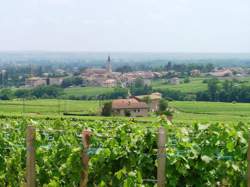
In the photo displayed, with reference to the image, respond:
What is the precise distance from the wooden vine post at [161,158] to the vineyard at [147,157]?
1.7 inches

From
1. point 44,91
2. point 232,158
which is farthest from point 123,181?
point 44,91

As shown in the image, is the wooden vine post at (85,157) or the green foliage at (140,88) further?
the green foliage at (140,88)

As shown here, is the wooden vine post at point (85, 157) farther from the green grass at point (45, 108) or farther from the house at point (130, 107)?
the house at point (130, 107)

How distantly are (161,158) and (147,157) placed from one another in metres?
0.50

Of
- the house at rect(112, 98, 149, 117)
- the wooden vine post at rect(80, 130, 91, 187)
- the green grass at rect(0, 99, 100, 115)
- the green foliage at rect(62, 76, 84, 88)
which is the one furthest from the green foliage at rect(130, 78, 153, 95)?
the wooden vine post at rect(80, 130, 91, 187)

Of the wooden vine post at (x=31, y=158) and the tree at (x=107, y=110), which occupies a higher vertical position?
the wooden vine post at (x=31, y=158)

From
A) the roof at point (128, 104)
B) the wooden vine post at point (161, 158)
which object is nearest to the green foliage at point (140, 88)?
the roof at point (128, 104)

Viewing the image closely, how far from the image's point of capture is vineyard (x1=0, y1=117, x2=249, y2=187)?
20.9 feet

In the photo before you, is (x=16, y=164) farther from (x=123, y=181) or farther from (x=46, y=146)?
(x=123, y=181)

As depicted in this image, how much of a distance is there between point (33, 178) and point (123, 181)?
4.35 feet

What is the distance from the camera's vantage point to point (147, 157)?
6859 millimetres

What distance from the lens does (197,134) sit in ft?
21.9

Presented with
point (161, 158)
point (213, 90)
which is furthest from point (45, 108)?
point (161, 158)

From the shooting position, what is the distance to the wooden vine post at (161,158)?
6.30 m
